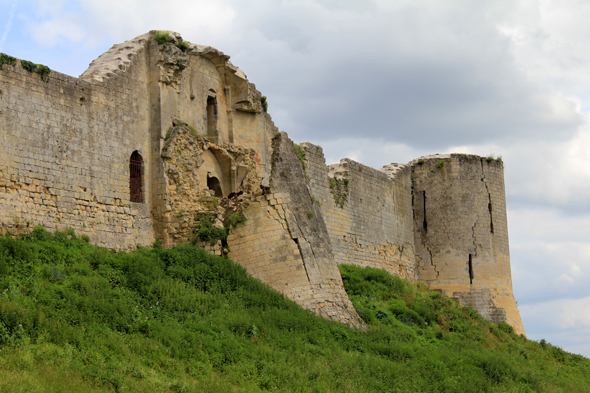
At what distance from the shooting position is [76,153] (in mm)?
13742

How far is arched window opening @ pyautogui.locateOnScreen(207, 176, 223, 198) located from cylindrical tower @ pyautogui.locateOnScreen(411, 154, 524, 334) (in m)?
9.33

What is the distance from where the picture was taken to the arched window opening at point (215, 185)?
683 inches

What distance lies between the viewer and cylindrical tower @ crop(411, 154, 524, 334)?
23469 mm

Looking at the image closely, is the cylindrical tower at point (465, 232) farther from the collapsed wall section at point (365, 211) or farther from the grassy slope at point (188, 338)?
the grassy slope at point (188, 338)

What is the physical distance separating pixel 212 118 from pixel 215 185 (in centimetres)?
164

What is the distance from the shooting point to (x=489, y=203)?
957 inches

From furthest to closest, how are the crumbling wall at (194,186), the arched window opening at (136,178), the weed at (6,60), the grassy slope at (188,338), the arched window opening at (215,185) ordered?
the arched window opening at (215,185) → the crumbling wall at (194,186) → the arched window opening at (136,178) → the weed at (6,60) → the grassy slope at (188,338)

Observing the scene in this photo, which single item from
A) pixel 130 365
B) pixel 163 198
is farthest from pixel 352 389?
pixel 163 198

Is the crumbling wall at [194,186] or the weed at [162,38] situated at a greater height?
the weed at [162,38]

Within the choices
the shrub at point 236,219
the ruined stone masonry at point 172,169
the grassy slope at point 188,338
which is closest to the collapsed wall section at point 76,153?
the ruined stone masonry at point 172,169

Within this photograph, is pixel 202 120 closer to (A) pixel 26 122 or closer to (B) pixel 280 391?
(A) pixel 26 122

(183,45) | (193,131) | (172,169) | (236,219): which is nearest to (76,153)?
(172,169)

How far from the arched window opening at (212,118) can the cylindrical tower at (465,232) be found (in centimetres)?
962

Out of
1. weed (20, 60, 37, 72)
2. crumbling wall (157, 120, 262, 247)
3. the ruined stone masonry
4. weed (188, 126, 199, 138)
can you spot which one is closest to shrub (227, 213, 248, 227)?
the ruined stone masonry
